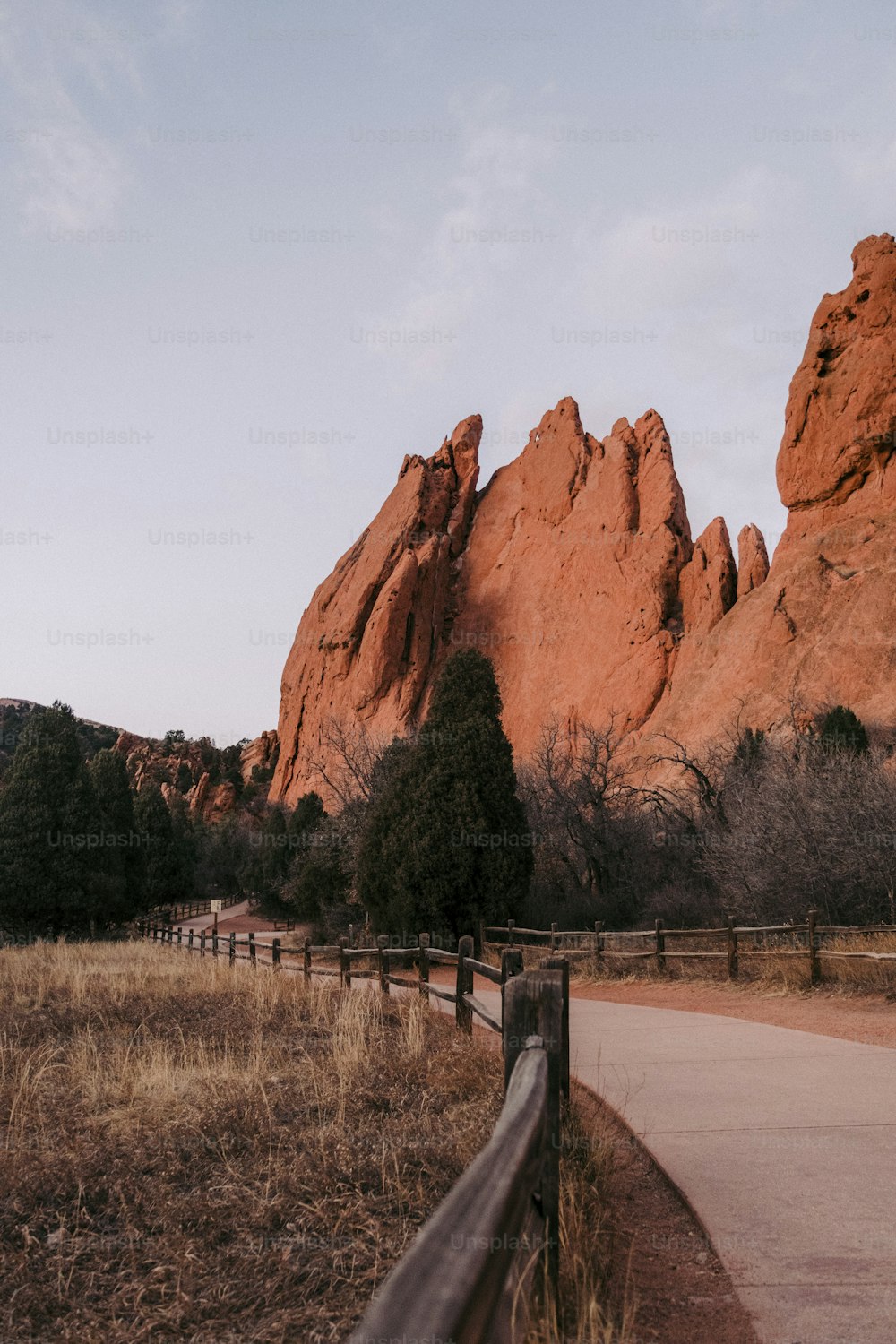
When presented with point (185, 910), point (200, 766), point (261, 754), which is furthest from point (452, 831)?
point (200, 766)

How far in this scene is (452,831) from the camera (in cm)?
2209

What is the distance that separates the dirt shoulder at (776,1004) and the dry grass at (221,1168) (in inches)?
173

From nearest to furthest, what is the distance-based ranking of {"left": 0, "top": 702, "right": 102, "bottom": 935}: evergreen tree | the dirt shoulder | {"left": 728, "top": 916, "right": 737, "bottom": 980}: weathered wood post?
the dirt shoulder < {"left": 728, "top": 916, "right": 737, "bottom": 980}: weathered wood post < {"left": 0, "top": 702, "right": 102, "bottom": 935}: evergreen tree

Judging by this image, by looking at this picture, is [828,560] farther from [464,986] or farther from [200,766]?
[200,766]

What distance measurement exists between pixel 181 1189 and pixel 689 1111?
3231mm

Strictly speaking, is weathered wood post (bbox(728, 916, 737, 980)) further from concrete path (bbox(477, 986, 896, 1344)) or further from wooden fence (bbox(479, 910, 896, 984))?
concrete path (bbox(477, 986, 896, 1344))

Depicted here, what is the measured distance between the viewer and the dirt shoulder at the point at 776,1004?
10.1 metres

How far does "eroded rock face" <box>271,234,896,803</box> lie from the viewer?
40.8 meters

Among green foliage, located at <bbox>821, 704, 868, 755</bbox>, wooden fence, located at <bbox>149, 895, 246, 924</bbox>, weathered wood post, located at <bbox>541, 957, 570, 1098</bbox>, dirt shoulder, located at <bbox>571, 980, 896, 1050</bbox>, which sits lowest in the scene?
wooden fence, located at <bbox>149, 895, 246, 924</bbox>

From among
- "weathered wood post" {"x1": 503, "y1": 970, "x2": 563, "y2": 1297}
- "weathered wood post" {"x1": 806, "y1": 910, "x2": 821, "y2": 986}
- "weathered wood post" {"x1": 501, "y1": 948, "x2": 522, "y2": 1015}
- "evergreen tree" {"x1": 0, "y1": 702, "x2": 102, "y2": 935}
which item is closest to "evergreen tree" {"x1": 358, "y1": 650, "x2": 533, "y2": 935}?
"weathered wood post" {"x1": 806, "y1": 910, "x2": 821, "y2": 986}

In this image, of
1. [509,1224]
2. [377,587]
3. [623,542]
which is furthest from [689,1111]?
[377,587]

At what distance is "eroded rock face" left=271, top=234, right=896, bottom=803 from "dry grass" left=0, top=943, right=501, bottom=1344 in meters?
26.2

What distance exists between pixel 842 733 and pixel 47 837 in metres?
24.6

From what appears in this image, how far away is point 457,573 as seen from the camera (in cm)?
6838
